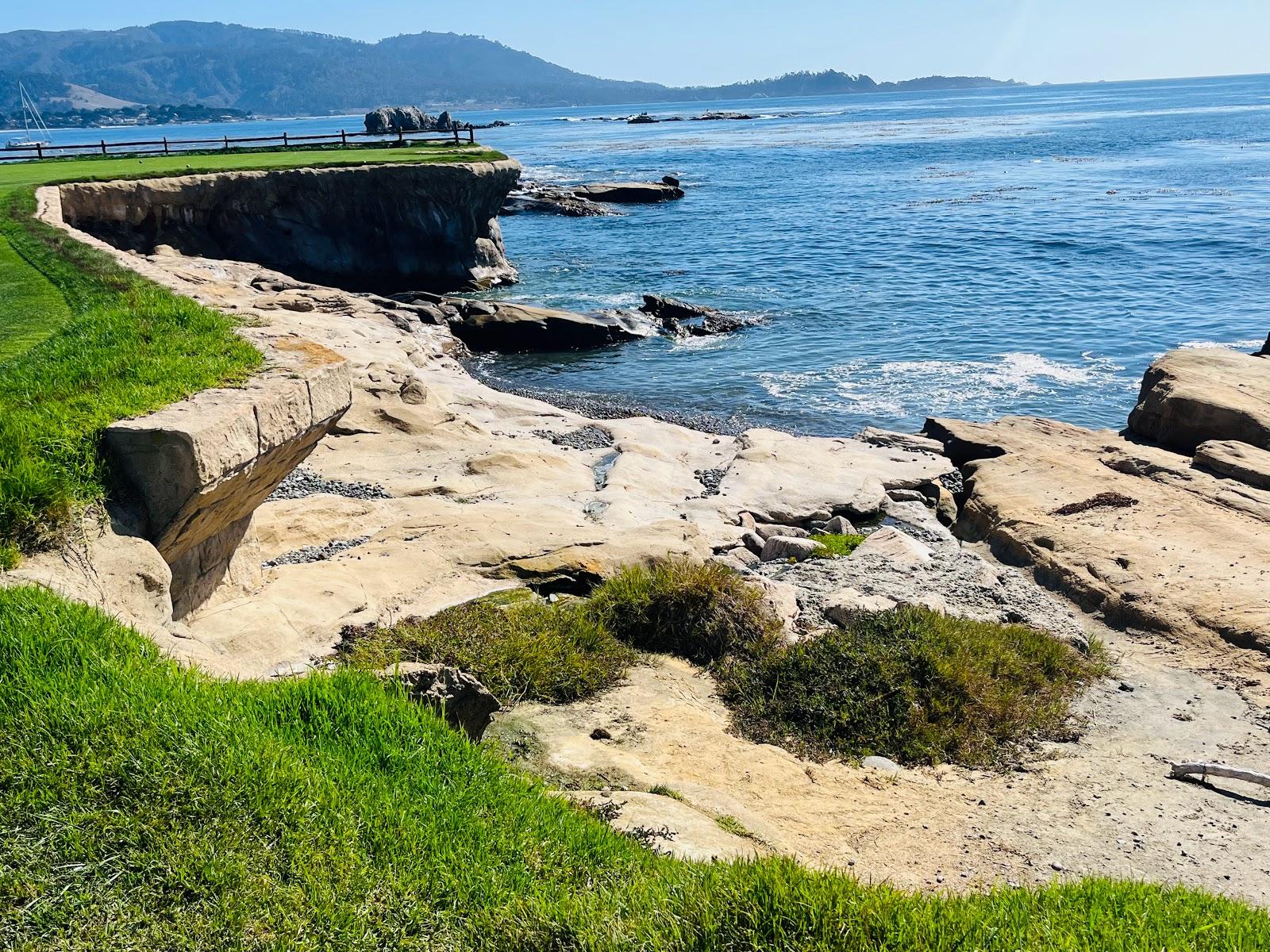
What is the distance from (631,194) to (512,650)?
59.4 metres

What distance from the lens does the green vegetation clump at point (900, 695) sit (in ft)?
25.8

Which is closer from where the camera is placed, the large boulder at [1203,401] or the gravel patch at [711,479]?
the gravel patch at [711,479]

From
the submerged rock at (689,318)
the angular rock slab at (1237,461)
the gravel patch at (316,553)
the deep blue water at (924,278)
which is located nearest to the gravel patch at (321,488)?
the gravel patch at (316,553)

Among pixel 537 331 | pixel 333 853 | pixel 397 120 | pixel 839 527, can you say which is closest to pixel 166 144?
pixel 537 331

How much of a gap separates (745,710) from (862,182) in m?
65.2

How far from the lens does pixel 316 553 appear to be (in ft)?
32.7

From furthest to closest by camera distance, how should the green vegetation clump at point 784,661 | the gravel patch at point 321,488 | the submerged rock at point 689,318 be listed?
1. the submerged rock at point 689,318
2. the gravel patch at point 321,488
3. the green vegetation clump at point 784,661

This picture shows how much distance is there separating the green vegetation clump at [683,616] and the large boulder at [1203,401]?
1082cm

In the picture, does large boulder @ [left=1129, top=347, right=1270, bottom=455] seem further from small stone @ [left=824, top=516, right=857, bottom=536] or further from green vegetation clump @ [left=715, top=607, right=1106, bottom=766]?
green vegetation clump @ [left=715, top=607, right=1106, bottom=766]

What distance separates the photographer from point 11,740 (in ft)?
13.8

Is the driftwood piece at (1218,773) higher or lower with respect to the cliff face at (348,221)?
lower

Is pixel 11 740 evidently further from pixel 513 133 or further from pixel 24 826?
pixel 513 133

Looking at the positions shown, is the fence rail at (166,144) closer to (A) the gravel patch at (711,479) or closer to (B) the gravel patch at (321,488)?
(A) the gravel patch at (711,479)

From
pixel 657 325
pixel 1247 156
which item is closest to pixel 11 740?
pixel 657 325
